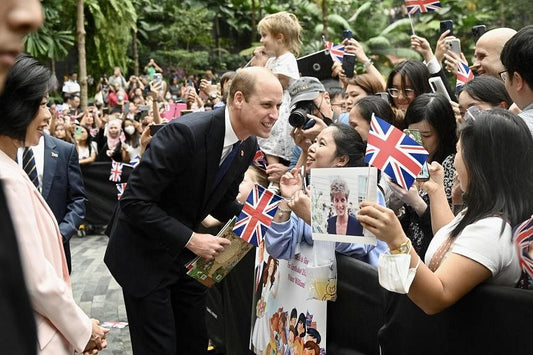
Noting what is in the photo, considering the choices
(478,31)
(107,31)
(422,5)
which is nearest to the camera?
(478,31)

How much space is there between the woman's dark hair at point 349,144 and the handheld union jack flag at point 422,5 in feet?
7.84

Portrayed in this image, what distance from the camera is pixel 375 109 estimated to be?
508cm

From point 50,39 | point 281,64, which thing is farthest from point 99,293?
point 50,39

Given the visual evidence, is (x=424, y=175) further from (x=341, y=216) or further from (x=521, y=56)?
(x=521, y=56)

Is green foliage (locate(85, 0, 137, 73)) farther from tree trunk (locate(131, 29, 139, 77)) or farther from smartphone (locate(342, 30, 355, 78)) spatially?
smartphone (locate(342, 30, 355, 78))

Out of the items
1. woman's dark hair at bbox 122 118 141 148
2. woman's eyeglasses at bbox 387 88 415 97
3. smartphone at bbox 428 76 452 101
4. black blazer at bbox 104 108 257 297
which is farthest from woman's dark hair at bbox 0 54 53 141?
woman's dark hair at bbox 122 118 141 148

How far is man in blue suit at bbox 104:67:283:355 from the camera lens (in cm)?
437

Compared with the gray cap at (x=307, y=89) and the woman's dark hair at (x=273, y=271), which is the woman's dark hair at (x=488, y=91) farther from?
the woman's dark hair at (x=273, y=271)

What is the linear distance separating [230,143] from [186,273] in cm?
85

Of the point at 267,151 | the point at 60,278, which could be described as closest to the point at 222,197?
the point at 267,151

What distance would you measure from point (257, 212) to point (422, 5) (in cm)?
314

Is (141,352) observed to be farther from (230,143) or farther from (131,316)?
(230,143)

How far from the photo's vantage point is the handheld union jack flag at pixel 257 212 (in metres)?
4.18

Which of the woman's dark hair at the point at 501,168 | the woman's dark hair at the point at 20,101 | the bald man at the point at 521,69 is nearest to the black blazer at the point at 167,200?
the woman's dark hair at the point at 20,101
